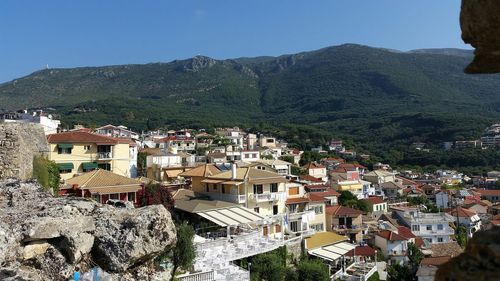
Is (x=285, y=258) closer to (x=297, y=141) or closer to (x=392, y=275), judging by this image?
(x=392, y=275)

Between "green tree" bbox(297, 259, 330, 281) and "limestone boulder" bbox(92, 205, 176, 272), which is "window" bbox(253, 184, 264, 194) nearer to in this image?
"green tree" bbox(297, 259, 330, 281)

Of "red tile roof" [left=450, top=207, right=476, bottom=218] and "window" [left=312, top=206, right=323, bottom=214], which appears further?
"red tile roof" [left=450, top=207, right=476, bottom=218]

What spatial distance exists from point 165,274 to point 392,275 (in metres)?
22.6

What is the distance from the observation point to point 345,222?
50.6 meters

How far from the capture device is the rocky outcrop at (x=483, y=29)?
3588mm

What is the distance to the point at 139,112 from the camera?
614 ft

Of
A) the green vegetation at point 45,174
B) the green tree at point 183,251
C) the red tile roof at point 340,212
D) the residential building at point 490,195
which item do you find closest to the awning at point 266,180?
the red tile roof at point 340,212

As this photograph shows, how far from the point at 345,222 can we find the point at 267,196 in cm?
1712

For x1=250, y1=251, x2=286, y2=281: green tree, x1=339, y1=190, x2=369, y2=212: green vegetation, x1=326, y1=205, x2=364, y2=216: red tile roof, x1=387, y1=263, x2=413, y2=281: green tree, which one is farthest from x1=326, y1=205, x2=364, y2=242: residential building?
x1=250, y1=251, x2=286, y2=281: green tree

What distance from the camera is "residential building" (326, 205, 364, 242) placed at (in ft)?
162

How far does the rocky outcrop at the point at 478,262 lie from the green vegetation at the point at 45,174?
66.4 ft

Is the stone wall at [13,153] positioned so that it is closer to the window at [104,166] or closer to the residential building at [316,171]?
the window at [104,166]

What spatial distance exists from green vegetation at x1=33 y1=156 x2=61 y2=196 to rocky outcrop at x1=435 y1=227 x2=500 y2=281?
2025 cm

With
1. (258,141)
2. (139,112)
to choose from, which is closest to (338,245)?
(258,141)
